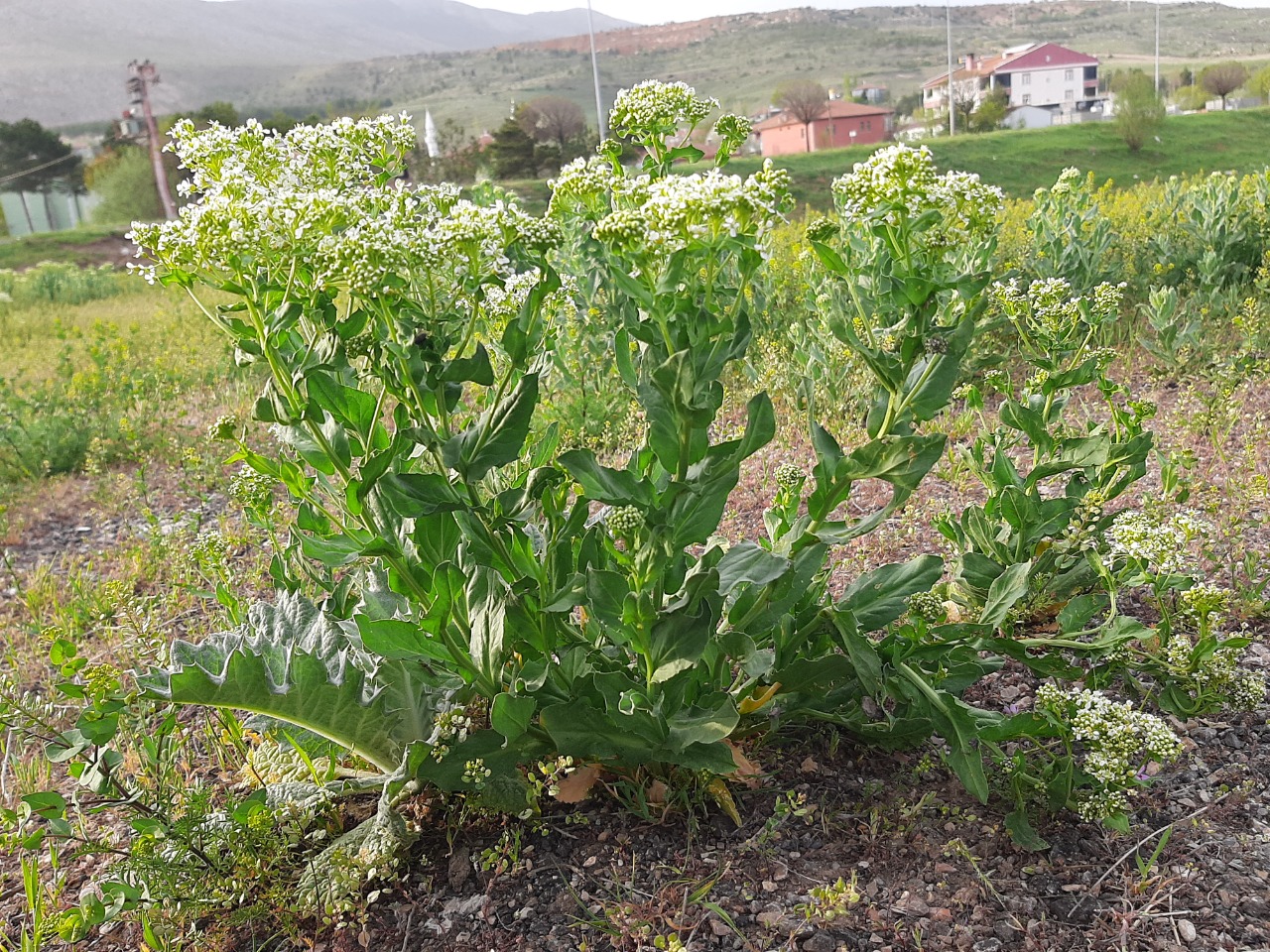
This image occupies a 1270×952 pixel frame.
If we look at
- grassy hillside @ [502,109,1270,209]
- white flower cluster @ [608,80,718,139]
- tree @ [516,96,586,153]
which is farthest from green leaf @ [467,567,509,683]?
tree @ [516,96,586,153]

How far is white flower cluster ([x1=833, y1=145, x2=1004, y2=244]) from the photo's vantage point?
1786 mm

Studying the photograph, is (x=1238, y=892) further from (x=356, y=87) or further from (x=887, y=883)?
(x=356, y=87)

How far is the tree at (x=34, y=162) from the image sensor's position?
5756 cm

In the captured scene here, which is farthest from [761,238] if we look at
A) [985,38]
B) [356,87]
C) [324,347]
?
[985,38]

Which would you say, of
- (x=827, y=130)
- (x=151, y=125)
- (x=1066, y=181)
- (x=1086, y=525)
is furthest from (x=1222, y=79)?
(x=1086, y=525)

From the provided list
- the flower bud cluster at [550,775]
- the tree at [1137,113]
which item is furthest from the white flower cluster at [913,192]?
the tree at [1137,113]

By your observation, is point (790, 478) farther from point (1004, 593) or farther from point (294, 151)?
point (294, 151)

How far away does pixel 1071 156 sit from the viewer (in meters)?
36.5

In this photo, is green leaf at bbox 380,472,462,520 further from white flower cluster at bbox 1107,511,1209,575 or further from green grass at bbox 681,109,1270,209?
green grass at bbox 681,109,1270,209

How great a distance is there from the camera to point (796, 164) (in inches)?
1467

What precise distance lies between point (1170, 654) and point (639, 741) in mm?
1347

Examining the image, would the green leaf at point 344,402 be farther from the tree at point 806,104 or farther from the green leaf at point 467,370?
the tree at point 806,104

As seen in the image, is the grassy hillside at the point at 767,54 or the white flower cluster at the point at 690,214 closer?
the white flower cluster at the point at 690,214

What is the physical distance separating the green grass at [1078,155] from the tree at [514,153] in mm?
10542
